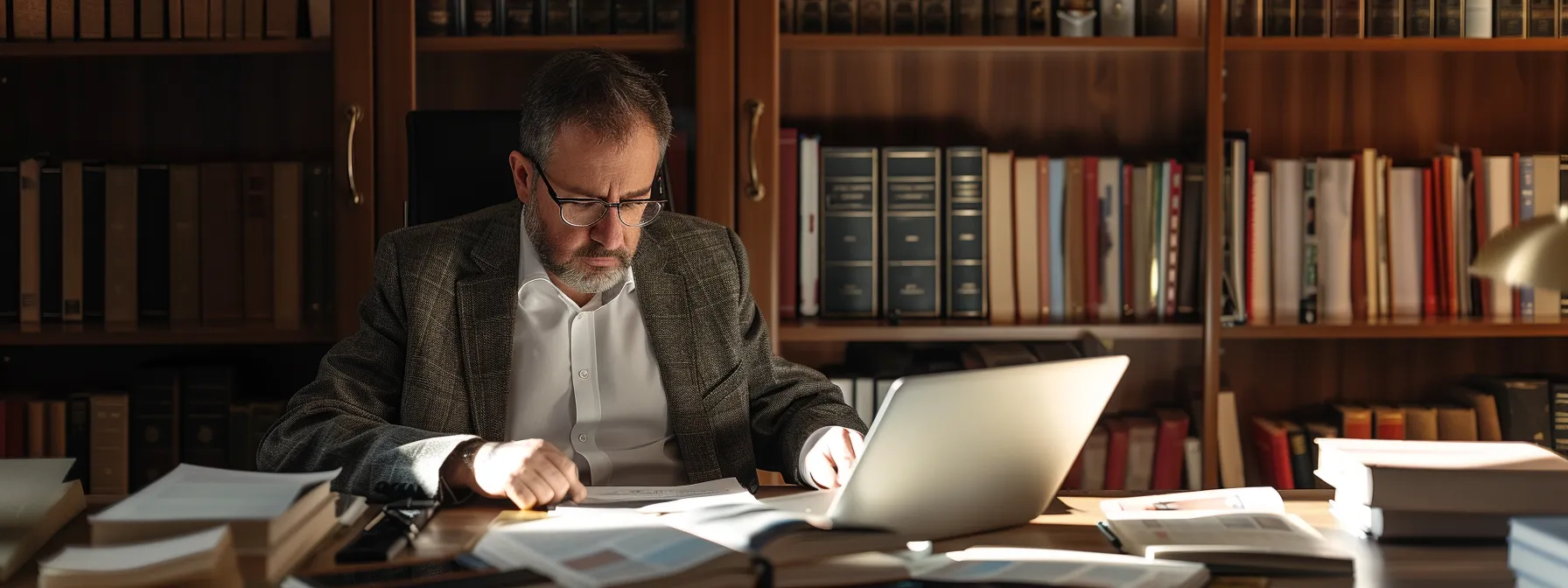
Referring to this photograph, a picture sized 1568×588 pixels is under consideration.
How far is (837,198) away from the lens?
2393 mm

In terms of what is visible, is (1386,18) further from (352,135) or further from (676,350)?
(352,135)

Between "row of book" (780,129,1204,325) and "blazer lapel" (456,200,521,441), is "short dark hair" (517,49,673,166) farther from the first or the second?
"row of book" (780,129,1204,325)

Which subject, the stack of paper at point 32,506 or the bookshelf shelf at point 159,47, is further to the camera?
the bookshelf shelf at point 159,47

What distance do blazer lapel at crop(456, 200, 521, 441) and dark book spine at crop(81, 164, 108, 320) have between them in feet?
3.56

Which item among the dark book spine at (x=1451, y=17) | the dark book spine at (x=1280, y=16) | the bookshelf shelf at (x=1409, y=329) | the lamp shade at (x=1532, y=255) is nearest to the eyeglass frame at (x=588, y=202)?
the lamp shade at (x=1532, y=255)

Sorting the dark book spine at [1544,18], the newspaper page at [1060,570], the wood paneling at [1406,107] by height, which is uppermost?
the dark book spine at [1544,18]

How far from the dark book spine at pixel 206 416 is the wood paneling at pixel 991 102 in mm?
1198

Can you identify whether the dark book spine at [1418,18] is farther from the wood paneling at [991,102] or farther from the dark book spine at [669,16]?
the dark book spine at [669,16]

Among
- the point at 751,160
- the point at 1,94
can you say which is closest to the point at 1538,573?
the point at 751,160

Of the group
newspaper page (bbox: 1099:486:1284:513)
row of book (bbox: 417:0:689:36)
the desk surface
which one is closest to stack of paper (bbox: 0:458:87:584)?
the desk surface

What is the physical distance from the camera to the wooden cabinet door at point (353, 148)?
2.29m

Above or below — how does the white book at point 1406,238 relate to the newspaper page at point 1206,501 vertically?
above

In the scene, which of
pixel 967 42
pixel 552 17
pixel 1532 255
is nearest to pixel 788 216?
pixel 967 42

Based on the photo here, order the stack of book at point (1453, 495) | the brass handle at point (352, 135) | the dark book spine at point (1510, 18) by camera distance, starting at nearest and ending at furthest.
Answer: the stack of book at point (1453, 495), the brass handle at point (352, 135), the dark book spine at point (1510, 18)
